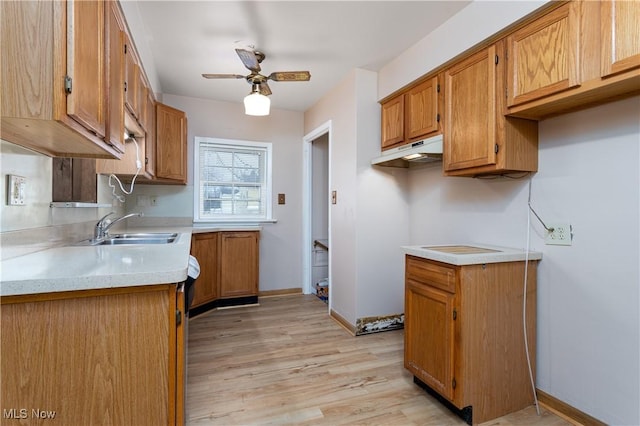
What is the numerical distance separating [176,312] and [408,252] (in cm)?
148

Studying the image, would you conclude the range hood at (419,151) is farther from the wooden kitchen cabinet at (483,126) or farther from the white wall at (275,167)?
the white wall at (275,167)

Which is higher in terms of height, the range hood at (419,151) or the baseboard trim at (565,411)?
the range hood at (419,151)

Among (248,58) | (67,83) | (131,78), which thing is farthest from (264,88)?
(67,83)

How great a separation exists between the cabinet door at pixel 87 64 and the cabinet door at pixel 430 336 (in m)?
1.88

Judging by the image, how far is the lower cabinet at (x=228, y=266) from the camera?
3.38m

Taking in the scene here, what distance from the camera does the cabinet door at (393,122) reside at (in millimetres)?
2793

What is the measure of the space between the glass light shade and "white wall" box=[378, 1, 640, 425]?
1448 millimetres

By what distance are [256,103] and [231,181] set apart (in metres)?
1.76

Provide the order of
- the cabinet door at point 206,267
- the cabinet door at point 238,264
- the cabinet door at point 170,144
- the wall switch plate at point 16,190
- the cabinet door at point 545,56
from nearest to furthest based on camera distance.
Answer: the wall switch plate at point 16,190, the cabinet door at point 545,56, the cabinet door at point 170,144, the cabinet door at point 206,267, the cabinet door at point 238,264

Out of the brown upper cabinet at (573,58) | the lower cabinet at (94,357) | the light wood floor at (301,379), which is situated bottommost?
the light wood floor at (301,379)

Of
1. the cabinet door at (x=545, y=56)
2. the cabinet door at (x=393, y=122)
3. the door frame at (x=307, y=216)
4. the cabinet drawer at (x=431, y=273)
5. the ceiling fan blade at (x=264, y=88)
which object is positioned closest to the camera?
the cabinet door at (x=545, y=56)

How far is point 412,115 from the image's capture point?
8.69 feet

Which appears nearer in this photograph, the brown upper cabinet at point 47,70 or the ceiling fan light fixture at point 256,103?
the brown upper cabinet at point 47,70

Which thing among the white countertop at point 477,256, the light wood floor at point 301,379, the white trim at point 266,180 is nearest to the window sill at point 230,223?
the white trim at point 266,180
